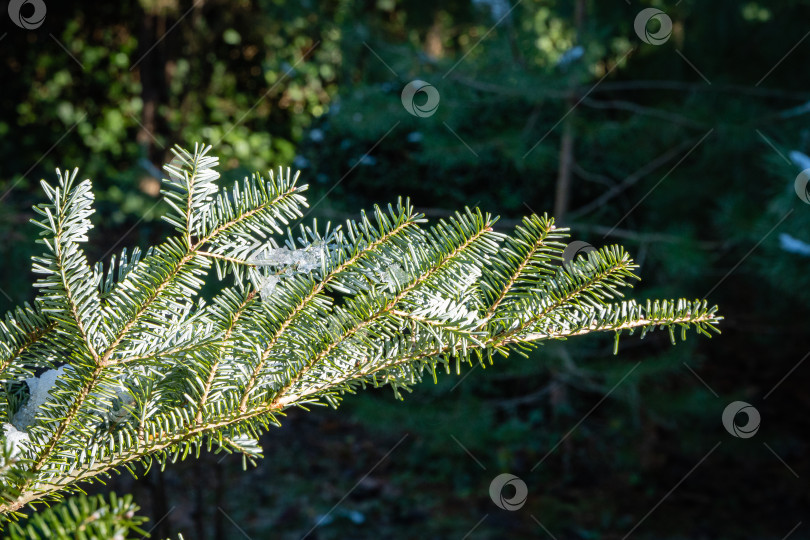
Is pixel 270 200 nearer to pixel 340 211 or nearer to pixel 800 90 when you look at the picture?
pixel 340 211

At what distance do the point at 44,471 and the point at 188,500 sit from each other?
269cm

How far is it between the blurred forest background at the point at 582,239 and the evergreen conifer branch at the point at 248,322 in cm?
172

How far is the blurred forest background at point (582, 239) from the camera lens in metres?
2.88

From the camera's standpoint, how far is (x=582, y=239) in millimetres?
3176

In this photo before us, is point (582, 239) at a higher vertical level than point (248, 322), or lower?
higher

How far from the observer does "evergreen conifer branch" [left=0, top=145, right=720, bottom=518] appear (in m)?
0.63

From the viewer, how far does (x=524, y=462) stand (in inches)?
139

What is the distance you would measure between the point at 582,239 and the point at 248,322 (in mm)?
2665

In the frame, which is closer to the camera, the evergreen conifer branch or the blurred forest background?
the evergreen conifer branch

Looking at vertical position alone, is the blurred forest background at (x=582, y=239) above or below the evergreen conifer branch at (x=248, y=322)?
above

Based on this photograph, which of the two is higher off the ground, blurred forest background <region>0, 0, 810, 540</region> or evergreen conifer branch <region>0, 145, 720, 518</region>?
blurred forest background <region>0, 0, 810, 540</region>

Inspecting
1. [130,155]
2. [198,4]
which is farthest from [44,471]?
[130,155]

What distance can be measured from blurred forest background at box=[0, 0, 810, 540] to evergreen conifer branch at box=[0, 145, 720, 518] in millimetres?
1722

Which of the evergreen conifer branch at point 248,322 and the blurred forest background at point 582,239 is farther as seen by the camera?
the blurred forest background at point 582,239
